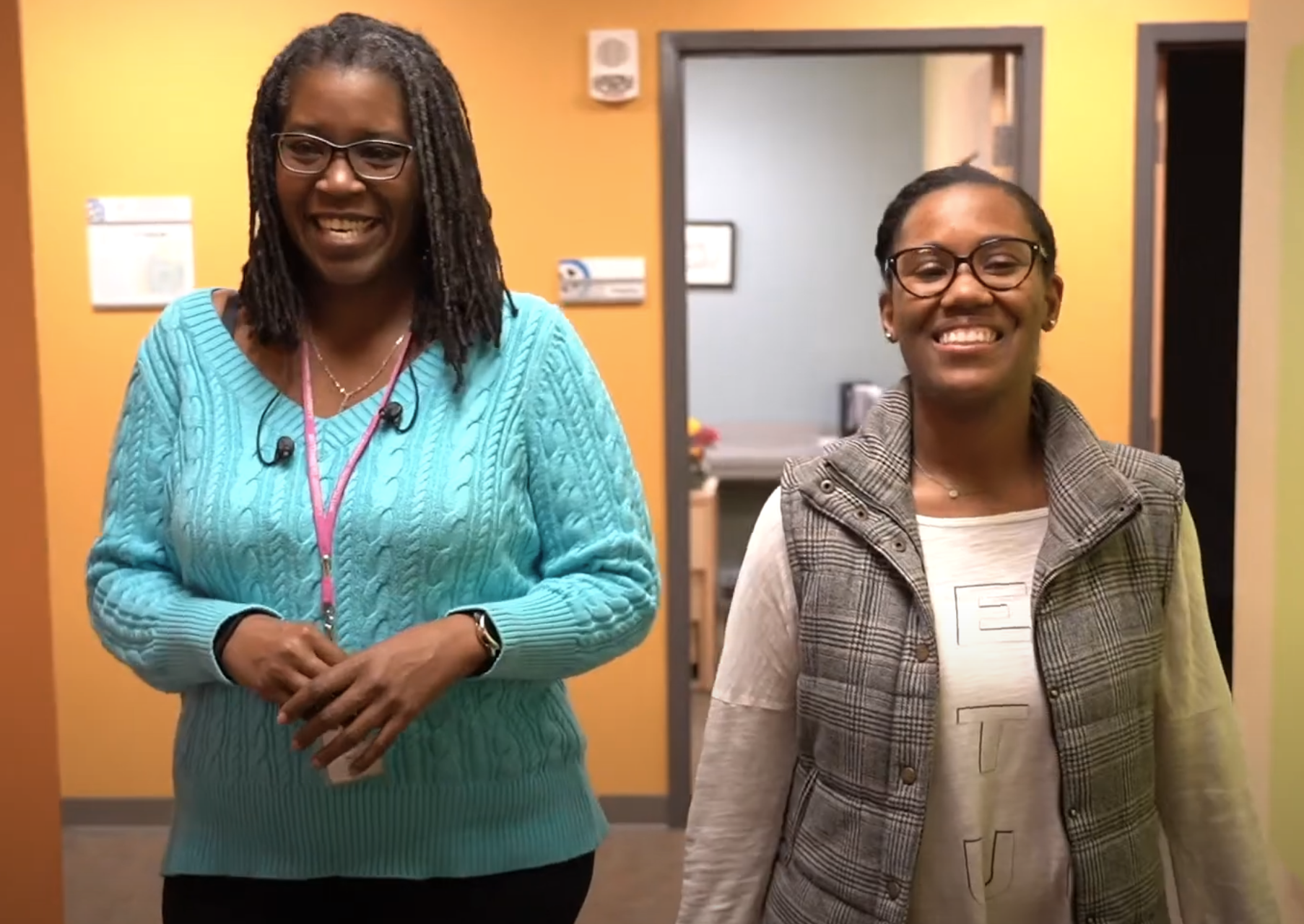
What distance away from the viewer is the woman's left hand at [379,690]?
1101mm

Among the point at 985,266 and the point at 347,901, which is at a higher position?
the point at 985,266

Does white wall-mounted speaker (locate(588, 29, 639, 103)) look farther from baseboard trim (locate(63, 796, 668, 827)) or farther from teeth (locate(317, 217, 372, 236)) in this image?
teeth (locate(317, 217, 372, 236))

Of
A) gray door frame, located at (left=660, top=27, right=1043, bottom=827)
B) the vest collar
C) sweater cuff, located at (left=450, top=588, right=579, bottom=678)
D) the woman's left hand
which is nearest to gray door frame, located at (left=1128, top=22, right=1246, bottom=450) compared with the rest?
gray door frame, located at (left=660, top=27, right=1043, bottom=827)

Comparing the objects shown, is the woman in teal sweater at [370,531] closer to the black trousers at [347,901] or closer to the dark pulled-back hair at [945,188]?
the black trousers at [347,901]

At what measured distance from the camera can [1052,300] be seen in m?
1.21

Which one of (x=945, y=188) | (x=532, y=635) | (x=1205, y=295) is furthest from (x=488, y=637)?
(x=1205, y=295)

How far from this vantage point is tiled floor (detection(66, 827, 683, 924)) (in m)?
2.88

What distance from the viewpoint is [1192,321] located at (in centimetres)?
460

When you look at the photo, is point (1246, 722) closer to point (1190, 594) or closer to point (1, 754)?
point (1190, 594)

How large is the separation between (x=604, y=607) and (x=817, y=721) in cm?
22

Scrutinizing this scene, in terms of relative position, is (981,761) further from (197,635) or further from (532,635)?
(197,635)

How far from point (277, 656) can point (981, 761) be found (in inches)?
23.9

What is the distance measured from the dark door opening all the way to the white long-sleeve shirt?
3503mm

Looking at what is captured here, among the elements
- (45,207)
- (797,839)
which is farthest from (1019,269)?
(45,207)
